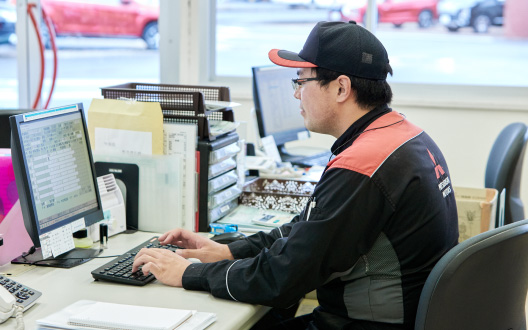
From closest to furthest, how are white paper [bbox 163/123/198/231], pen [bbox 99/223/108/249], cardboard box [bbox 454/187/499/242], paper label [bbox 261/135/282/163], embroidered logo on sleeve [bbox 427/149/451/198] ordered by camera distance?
1. embroidered logo on sleeve [bbox 427/149/451/198]
2. pen [bbox 99/223/108/249]
3. white paper [bbox 163/123/198/231]
4. cardboard box [bbox 454/187/499/242]
5. paper label [bbox 261/135/282/163]

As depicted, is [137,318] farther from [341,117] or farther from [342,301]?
[341,117]

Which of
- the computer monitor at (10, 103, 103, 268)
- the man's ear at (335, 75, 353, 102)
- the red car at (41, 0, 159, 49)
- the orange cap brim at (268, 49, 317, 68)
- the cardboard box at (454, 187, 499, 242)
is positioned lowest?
the cardboard box at (454, 187, 499, 242)

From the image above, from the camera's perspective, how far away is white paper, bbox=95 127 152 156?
2.16m

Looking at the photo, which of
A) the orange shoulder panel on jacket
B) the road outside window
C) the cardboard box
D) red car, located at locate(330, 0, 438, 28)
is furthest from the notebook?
red car, located at locate(330, 0, 438, 28)

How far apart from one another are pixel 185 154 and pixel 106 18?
3.24 metres

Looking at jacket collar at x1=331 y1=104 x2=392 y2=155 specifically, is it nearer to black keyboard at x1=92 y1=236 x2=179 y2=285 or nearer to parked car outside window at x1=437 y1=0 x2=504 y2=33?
black keyboard at x1=92 y1=236 x2=179 y2=285

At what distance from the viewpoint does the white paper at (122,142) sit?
216cm

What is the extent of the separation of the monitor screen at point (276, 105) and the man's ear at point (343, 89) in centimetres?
145

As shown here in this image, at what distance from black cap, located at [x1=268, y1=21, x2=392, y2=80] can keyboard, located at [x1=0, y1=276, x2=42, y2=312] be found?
875 millimetres

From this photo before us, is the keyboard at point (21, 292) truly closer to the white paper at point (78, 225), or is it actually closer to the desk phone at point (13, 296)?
the desk phone at point (13, 296)

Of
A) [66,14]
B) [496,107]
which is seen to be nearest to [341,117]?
[496,107]

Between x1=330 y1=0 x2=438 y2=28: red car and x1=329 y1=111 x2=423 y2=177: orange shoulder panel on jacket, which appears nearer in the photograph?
x1=329 y1=111 x2=423 y2=177: orange shoulder panel on jacket

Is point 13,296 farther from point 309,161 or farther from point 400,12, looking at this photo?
point 400,12

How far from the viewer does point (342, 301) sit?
1.57 meters
